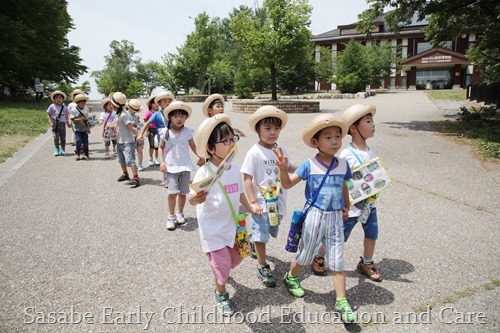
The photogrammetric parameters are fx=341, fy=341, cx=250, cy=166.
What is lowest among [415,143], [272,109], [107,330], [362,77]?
[107,330]

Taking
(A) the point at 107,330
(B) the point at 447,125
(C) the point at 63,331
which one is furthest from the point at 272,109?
→ (B) the point at 447,125

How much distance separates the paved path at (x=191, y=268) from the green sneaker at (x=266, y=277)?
8 cm

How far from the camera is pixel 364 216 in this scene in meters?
3.19

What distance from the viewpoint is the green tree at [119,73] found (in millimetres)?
56759

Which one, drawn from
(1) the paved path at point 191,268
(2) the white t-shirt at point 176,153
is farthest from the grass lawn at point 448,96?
(2) the white t-shirt at point 176,153

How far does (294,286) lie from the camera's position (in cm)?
305

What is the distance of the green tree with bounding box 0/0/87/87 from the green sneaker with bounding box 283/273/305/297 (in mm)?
23668

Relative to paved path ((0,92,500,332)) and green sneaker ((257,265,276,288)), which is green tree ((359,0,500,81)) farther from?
green sneaker ((257,265,276,288))

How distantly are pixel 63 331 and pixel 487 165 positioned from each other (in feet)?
28.2

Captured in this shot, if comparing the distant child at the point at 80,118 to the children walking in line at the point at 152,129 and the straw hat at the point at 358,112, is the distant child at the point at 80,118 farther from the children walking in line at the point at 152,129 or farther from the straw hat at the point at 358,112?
the straw hat at the point at 358,112

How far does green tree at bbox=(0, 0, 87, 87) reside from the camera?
68.5ft

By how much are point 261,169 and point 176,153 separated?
1.84 meters

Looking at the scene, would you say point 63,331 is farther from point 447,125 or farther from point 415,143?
point 447,125

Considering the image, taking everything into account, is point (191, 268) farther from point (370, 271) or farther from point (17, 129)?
point (17, 129)
